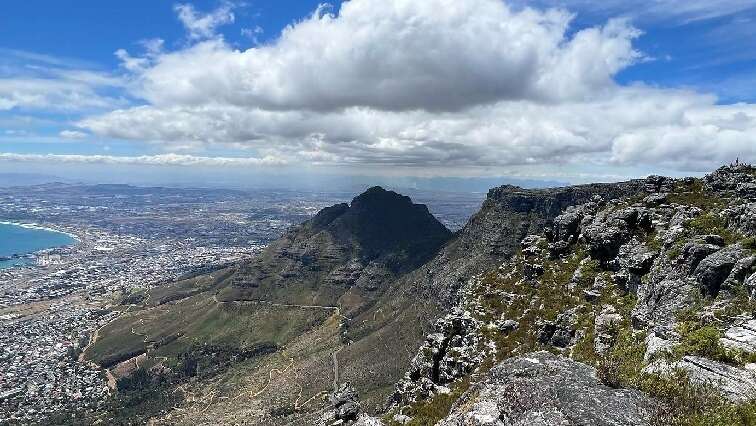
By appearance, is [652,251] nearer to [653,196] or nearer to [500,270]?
[653,196]

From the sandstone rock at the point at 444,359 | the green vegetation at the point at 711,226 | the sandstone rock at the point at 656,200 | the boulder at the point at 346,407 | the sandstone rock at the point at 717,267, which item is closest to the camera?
the sandstone rock at the point at 717,267

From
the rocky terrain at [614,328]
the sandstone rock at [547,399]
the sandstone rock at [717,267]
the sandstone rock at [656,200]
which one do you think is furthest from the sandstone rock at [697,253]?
the sandstone rock at [656,200]

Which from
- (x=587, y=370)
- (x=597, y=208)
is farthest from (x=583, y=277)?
(x=587, y=370)

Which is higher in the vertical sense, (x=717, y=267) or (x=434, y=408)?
(x=717, y=267)

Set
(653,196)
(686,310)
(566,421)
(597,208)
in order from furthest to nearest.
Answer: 1. (597,208)
2. (653,196)
3. (686,310)
4. (566,421)

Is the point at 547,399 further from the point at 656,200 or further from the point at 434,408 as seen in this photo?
the point at 656,200

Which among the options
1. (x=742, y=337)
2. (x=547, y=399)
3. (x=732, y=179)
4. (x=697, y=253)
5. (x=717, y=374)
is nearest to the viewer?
(x=547, y=399)

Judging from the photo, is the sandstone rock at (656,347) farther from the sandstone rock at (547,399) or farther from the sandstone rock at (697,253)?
the sandstone rock at (697,253)

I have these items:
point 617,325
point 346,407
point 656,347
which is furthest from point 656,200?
point 346,407
